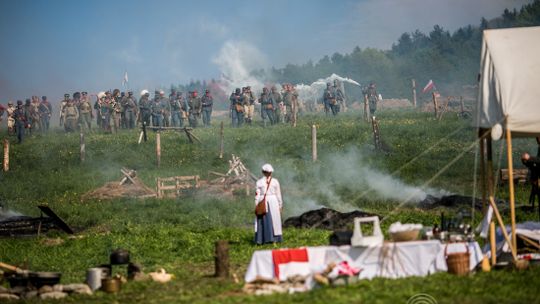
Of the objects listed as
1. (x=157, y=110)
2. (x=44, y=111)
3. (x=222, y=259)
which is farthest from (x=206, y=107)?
(x=222, y=259)

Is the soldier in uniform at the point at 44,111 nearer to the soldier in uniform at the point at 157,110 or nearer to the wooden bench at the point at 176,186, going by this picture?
the soldier in uniform at the point at 157,110

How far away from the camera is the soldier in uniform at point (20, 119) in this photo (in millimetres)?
36875

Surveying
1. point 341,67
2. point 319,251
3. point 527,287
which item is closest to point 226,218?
point 319,251

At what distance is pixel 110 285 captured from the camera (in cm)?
1255

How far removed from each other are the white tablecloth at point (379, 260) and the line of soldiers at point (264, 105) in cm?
2813

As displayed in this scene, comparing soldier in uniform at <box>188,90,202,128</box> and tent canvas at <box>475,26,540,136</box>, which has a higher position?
soldier in uniform at <box>188,90,202,128</box>

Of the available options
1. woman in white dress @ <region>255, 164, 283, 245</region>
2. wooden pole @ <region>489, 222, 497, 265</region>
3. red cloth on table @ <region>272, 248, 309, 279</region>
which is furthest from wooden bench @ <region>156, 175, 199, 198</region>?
wooden pole @ <region>489, 222, 497, 265</region>

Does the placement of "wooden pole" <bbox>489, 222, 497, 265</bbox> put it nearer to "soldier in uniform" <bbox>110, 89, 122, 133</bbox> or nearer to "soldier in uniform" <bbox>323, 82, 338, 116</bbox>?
"soldier in uniform" <bbox>110, 89, 122, 133</bbox>

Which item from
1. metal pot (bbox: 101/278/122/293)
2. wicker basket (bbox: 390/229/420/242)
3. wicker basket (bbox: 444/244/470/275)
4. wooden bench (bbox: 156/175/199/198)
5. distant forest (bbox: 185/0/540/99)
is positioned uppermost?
distant forest (bbox: 185/0/540/99)

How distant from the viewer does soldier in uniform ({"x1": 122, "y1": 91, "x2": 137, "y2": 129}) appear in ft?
133

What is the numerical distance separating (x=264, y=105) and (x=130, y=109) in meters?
6.70

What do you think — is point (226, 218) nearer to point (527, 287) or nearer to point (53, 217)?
point (53, 217)

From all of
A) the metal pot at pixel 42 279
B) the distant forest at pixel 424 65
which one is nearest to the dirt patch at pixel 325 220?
the metal pot at pixel 42 279

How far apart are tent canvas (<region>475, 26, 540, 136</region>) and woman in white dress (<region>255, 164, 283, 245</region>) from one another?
4.97 m
